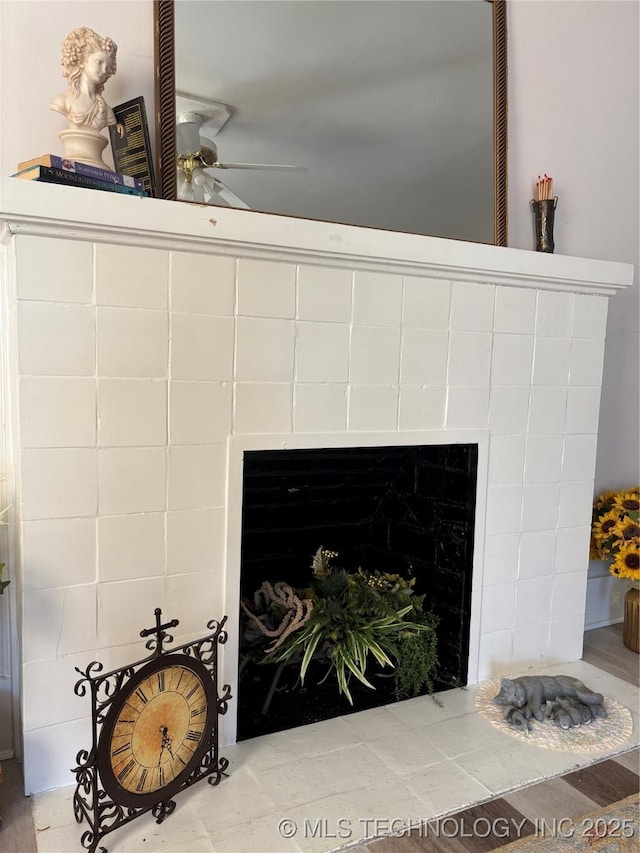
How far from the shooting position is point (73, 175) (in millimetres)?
1326

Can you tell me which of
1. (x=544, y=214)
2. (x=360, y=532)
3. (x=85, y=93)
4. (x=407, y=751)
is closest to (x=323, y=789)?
(x=407, y=751)

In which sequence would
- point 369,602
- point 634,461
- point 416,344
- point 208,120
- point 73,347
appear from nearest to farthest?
point 73,347, point 208,120, point 416,344, point 369,602, point 634,461

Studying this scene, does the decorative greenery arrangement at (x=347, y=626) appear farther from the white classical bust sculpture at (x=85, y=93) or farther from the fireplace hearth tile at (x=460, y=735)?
the white classical bust sculpture at (x=85, y=93)

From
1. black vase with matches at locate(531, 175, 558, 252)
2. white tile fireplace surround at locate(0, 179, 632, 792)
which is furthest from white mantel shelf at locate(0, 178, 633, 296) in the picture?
black vase with matches at locate(531, 175, 558, 252)

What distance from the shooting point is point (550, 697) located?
1.84m

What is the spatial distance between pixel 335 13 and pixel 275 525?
1.45m

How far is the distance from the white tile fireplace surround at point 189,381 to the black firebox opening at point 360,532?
7 cm

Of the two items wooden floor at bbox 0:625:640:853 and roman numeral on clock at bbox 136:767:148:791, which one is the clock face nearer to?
roman numeral on clock at bbox 136:767:148:791

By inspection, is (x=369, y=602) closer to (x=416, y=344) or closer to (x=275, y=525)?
(x=275, y=525)

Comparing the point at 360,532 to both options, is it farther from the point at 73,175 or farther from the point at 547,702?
the point at 73,175

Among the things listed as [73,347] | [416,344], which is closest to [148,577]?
[73,347]

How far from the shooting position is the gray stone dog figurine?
177 centimetres

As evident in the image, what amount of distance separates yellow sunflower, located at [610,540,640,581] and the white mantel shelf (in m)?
0.89

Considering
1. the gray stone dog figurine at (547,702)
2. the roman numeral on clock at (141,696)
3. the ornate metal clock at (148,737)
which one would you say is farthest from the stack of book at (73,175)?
the gray stone dog figurine at (547,702)
